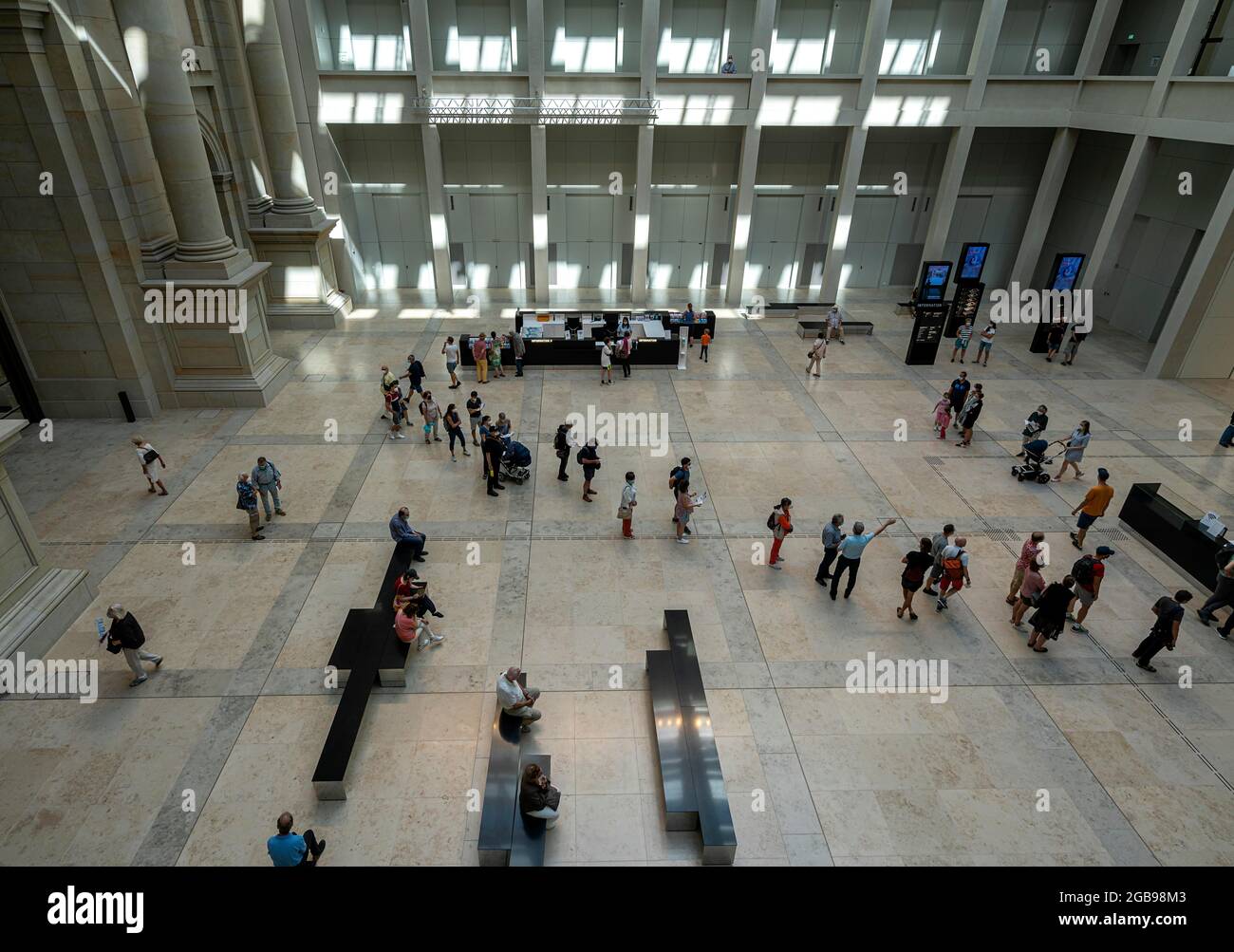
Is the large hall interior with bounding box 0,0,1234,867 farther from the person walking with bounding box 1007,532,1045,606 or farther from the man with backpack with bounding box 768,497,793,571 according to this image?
the man with backpack with bounding box 768,497,793,571

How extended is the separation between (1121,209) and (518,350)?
59.1ft

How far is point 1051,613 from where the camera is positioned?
9594mm

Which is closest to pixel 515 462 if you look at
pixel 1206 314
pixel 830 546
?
pixel 830 546

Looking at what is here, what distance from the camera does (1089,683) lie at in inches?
376

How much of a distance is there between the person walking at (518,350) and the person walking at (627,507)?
7.55 metres

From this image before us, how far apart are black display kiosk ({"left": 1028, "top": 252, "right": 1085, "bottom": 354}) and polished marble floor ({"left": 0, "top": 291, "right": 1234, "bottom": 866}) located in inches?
177

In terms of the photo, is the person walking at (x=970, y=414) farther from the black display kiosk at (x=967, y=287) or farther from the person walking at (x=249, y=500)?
the person walking at (x=249, y=500)

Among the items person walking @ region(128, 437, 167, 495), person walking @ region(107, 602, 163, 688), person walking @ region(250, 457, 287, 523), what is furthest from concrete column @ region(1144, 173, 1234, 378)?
person walking @ region(128, 437, 167, 495)

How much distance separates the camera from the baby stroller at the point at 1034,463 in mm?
13852

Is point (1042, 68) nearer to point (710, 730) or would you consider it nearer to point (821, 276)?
point (821, 276)

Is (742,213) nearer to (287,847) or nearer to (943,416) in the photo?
(943,416)

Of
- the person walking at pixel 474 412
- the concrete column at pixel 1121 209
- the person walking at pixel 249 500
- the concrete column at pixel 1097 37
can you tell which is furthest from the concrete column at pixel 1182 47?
the person walking at pixel 249 500

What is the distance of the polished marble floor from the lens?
24.9ft
